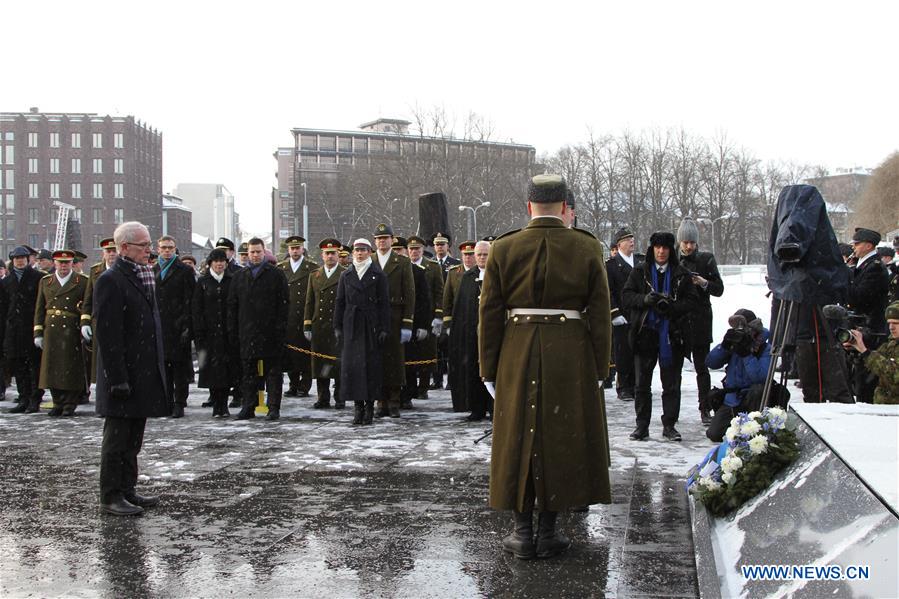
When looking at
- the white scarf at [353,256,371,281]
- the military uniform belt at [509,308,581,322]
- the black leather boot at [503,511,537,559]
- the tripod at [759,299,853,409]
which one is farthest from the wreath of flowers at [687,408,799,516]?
the white scarf at [353,256,371,281]

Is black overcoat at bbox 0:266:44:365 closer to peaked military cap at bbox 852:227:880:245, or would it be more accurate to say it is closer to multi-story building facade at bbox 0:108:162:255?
peaked military cap at bbox 852:227:880:245

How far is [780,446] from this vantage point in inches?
198

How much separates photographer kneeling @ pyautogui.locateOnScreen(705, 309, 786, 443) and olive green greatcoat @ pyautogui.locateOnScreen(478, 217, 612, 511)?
3.45 m

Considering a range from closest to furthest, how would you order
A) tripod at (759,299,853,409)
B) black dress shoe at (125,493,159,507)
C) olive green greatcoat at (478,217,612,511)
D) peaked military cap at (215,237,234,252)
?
olive green greatcoat at (478,217,612,511)
black dress shoe at (125,493,159,507)
tripod at (759,299,853,409)
peaked military cap at (215,237,234,252)

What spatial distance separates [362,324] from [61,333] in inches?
160

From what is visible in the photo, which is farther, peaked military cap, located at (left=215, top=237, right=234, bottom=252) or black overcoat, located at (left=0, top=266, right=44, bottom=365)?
black overcoat, located at (left=0, top=266, right=44, bottom=365)

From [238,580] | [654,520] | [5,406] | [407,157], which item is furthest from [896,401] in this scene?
[407,157]

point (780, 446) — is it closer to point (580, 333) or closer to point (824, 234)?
point (580, 333)

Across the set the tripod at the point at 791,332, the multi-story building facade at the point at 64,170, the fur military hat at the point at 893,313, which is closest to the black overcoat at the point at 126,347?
the tripod at the point at 791,332

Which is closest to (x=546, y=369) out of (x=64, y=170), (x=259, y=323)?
(x=259, y=323)

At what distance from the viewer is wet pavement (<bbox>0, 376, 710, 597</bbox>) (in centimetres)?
480

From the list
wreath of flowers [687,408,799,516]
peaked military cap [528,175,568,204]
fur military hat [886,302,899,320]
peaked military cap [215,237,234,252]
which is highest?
peaked military cap [215,237,234,252]

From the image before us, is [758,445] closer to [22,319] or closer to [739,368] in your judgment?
[739,368]

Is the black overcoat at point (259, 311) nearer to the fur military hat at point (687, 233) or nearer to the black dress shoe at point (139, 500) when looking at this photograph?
the black dress shoe at point (139, 500)
